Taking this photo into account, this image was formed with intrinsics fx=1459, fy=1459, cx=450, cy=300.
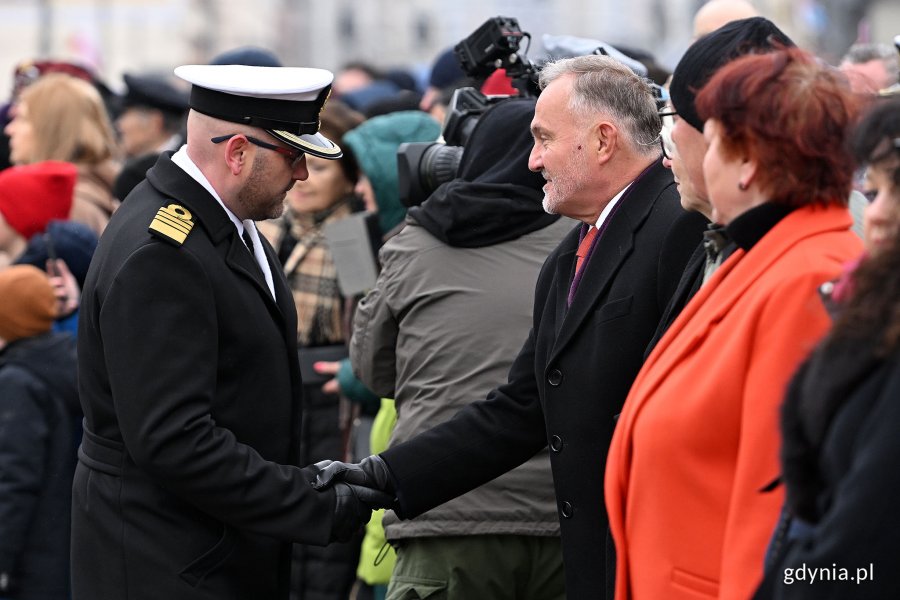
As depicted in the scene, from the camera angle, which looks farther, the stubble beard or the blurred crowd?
the stubble beard

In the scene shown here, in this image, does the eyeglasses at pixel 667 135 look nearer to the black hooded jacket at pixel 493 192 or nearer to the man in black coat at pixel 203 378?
the black hooded jacket at pixel 493 192

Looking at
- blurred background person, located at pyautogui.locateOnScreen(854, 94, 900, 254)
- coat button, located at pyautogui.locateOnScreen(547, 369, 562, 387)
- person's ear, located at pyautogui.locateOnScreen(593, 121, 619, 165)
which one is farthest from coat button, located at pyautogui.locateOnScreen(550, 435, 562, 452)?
blurred background person, located at pyautogui.locateOnScreen(854, 94, 900, 254)

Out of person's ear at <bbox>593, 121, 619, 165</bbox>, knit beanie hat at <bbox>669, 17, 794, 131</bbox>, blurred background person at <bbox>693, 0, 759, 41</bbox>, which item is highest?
knit beanie hat at <bbox>669, 17, 794, 131</bbox>

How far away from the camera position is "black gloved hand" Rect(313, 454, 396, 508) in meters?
3.78

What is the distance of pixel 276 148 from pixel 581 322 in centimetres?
91

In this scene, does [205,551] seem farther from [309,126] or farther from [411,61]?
[411,61]

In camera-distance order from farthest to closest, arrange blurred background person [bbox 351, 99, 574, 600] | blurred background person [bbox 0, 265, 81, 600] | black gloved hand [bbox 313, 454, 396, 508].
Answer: blurred background person [bbox 0, 265, 81, 600] < blurred background person [bbox 351, 99, 574, 600] < black gloved hand [bbox 313, 454, 396, 508]

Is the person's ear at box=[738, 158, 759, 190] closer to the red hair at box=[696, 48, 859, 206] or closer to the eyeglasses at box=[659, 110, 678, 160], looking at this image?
the red hair at box=[696, 48, 859, 206]

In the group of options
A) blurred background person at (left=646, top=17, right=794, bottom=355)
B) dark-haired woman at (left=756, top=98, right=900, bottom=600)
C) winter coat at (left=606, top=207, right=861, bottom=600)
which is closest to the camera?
dark-haired woman at (left=756, top=98, right=900, bottom=600)

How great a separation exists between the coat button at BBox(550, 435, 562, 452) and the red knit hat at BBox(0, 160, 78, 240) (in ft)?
9.66

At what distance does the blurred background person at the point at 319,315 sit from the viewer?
5930 millimetres

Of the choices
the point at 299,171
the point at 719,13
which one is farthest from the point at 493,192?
the point at 719,13

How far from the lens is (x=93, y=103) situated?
6906 millimetres

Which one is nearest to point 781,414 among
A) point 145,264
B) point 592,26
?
point 145,264
